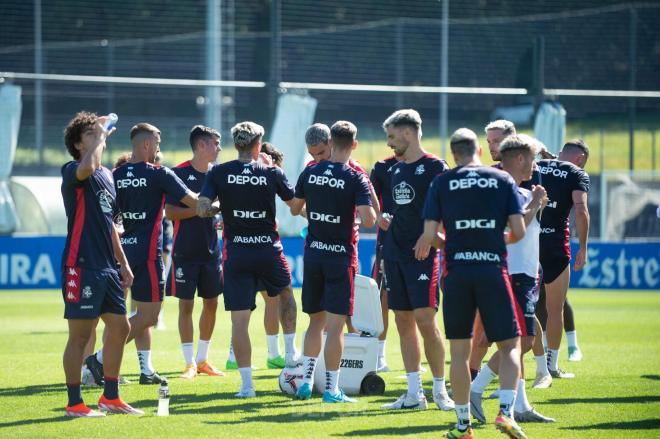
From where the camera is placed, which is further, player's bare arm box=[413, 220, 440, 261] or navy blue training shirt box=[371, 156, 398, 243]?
navy blue training shirt box=[371, 156, 398, 243]

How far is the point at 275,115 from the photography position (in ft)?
72.8

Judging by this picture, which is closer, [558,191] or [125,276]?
[125,276]

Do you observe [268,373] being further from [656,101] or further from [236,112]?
[656,101]

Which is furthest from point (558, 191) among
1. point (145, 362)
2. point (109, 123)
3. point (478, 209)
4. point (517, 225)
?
point (109, 123)

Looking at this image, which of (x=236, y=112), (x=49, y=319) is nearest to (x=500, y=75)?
(x=236, y=112)

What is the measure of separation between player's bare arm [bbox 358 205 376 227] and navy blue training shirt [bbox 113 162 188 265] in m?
1.74

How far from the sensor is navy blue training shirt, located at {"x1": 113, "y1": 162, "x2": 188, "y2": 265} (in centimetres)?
966

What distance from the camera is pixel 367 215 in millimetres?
8734

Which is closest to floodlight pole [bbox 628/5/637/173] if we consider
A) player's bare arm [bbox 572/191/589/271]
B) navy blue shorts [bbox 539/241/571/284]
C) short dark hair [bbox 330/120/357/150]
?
player's bare arm [bbox 572/191/589/271]

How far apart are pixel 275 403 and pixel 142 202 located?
2.17 m

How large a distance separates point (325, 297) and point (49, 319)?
834 centimetres

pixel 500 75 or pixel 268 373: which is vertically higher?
pixel 500 75

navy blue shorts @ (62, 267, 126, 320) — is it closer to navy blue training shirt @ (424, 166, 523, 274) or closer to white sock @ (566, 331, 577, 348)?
navy blue training shirt @ (424, 166, 523, 274)

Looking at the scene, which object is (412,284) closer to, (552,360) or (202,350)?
(552,360)
